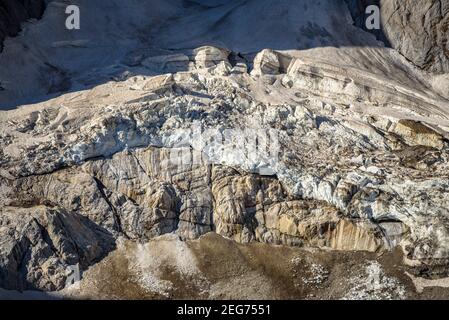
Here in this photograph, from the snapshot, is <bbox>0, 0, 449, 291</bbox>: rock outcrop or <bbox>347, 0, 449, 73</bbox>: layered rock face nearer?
<bbox>0, 0, 449, 291</bbox>: rock outcrop

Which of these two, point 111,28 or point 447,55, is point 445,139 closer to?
point 447,55

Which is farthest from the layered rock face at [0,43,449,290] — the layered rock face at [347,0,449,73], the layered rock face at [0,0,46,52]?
the layered rock face at [347,0,449,73]

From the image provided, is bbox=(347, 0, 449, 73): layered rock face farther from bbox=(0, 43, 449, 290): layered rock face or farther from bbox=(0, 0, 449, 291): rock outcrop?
bbox=(0, 43, 449, 290): layered rock face

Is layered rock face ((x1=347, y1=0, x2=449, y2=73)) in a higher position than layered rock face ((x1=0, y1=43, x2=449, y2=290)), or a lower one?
higher

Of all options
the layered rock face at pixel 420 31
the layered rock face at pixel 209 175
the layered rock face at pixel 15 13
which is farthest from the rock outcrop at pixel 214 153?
the layered rock face at pixel 420 31
